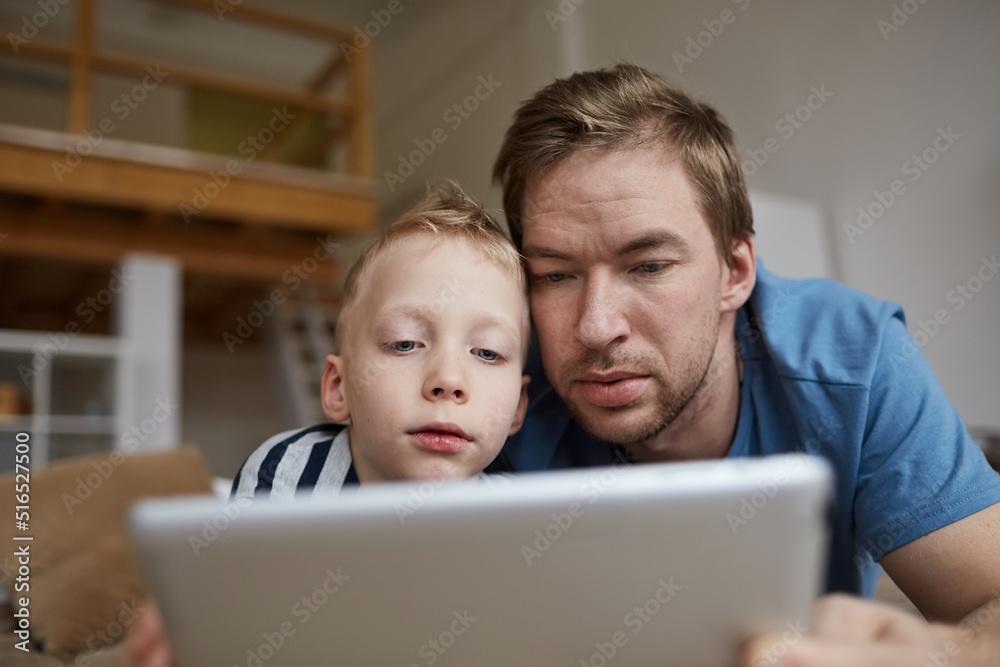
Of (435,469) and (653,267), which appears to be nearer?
(435,469)

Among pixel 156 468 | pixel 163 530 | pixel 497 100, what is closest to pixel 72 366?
pixel 156 468

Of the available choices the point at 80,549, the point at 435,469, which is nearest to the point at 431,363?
the point at 435,469

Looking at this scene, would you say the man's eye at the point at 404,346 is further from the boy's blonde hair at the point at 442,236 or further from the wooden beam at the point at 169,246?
the wooden beam at the point at 169,246

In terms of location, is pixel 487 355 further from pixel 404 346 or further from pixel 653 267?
pixel 653 267

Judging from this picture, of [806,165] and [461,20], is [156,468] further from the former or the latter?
[461,20]

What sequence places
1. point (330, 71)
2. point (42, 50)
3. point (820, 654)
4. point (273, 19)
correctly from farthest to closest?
point (330, 71)
point (273, 19)
point (42, 50)
point (820, 654)

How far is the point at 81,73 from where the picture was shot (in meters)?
4.20

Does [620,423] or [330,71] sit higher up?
[330,71]

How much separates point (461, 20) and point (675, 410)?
20.1ft

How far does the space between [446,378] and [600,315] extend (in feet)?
0.89

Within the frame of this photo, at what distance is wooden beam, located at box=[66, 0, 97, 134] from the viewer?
4.17m

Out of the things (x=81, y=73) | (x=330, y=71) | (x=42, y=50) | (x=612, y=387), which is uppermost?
(x=330, y=71)

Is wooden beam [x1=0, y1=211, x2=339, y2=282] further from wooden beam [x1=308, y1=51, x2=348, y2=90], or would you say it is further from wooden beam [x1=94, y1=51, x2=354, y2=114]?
wooden beam [x1=308, y1=51, x2=348, y2=90]

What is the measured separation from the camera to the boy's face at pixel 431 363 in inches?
37.6
